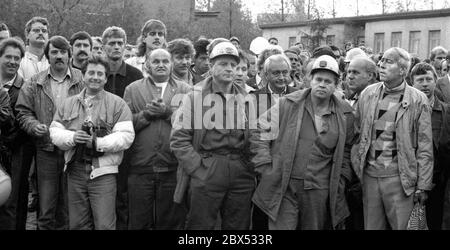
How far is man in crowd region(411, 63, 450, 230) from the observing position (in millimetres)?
5926

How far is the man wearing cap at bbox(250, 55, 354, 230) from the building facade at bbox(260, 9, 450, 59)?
2501 cm

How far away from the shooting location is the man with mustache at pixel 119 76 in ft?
21.4

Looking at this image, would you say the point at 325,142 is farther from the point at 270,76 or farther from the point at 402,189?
the point at 270,76

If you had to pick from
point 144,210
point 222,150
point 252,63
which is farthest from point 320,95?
point 252,63

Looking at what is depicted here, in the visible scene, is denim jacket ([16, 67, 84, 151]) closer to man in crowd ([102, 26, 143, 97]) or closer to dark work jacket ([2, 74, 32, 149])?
dark work jacket ([2, 74, 32, 149])

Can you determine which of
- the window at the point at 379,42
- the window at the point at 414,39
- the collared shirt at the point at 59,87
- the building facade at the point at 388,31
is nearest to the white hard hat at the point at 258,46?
the collared shirt at the point at 59,87

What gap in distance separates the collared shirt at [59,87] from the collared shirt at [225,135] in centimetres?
195

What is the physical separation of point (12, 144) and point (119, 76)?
1550 millimetres

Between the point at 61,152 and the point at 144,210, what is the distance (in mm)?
1177

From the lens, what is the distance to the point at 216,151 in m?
5.59

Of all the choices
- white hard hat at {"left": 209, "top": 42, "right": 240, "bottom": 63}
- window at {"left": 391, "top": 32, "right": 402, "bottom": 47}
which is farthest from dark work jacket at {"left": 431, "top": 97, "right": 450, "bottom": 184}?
window at {"left": 391, "top": 32, "right": 402, "bottom": 47}

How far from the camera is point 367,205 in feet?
19.0

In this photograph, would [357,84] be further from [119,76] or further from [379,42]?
[379,42]

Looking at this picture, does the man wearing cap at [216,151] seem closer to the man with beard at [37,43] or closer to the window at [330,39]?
the man with beard at [37,43]
